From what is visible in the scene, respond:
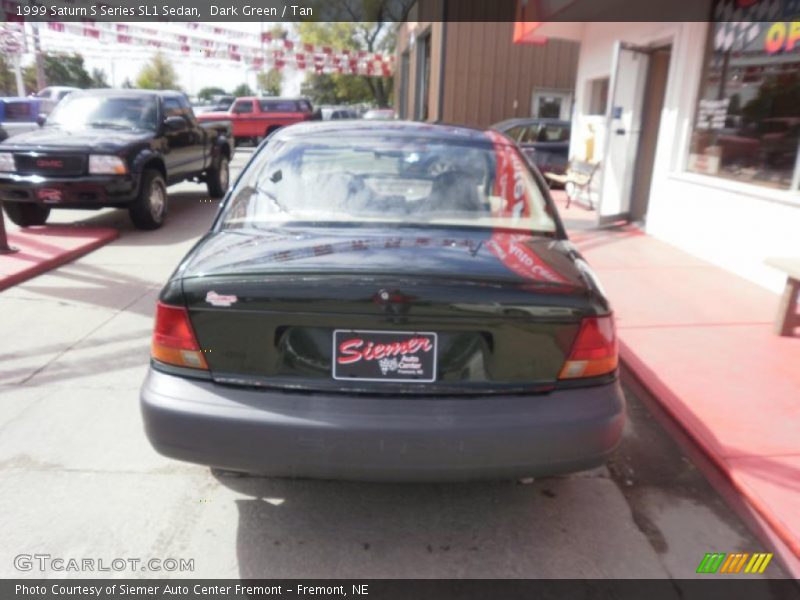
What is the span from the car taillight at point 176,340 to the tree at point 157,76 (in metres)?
69.8

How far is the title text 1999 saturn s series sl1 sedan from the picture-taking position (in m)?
2.11

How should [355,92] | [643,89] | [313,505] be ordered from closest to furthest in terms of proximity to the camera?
1. [313,505]
2. [643,89]
3. [355,92]

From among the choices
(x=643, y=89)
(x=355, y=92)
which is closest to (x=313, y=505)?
(x=643, y=89)

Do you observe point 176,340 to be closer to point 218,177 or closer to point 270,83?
point 218,177

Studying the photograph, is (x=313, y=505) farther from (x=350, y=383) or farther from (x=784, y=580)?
(x=784, y=580)

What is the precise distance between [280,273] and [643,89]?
8.10 metres

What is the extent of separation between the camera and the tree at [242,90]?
6819cm

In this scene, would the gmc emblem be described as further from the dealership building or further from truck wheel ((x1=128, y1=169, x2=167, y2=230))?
the dealership building

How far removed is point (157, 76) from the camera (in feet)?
215

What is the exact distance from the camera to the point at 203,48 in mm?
31594

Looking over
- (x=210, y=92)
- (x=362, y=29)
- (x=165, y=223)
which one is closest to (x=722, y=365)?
(x=165, y=223)

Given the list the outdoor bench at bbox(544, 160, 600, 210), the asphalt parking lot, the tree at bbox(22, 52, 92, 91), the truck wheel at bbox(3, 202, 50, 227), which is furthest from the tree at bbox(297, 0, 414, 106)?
the asphalt parking lot

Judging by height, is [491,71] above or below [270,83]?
below

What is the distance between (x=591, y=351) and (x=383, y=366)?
767 mm
